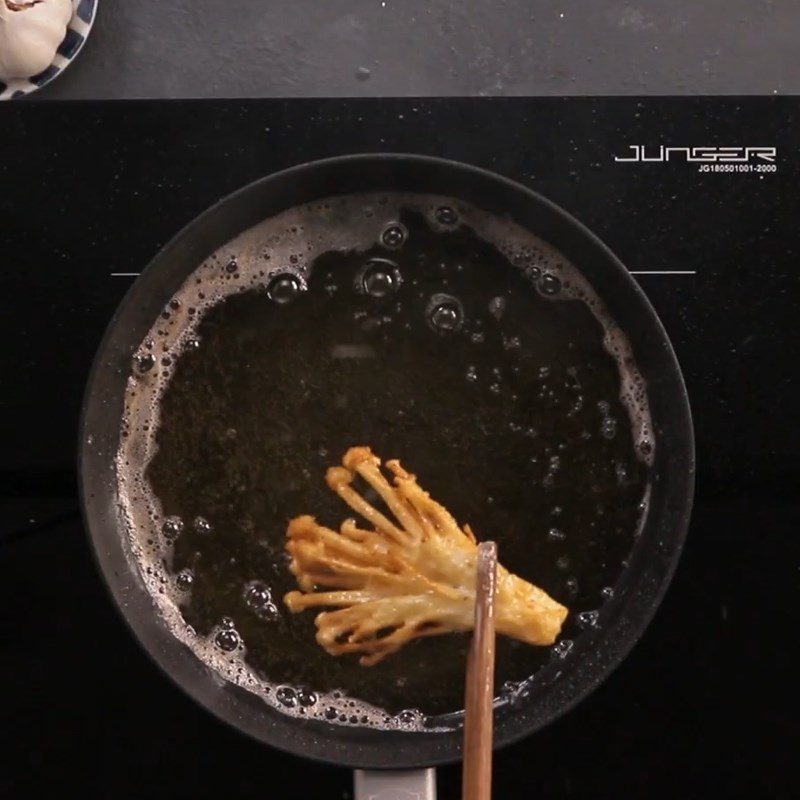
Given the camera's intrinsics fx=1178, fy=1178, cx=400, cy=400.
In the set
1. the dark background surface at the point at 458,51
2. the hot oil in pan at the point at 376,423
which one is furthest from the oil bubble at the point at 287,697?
the dark background surface at the point at 458,51

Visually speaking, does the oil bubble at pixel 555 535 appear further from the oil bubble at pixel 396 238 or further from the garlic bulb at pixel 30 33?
the garlic bulb at pixel 30 33

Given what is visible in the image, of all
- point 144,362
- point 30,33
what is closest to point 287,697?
point 144,362

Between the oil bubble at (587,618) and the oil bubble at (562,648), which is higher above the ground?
the oil bubble at (587,618)

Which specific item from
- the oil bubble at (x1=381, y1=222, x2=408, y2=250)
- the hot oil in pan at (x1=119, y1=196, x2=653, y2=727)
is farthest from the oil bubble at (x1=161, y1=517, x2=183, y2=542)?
the oil bubble at (x1=381, y1=222, x2=408, y2=250)

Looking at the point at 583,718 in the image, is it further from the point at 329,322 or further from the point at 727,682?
the point at 329,322

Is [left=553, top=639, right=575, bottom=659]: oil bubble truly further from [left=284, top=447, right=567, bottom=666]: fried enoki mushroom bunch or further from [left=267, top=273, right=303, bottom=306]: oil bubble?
[left=267, top=273, right=303, bottom=306]: oil bubble

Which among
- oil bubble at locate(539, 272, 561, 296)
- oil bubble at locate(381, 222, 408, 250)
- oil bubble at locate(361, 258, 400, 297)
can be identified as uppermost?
oil bubble at locate(381, 222, 408, 250)

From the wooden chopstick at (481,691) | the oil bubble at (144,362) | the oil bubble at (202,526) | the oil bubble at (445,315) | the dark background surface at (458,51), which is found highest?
the dark background surface at (458,51)
